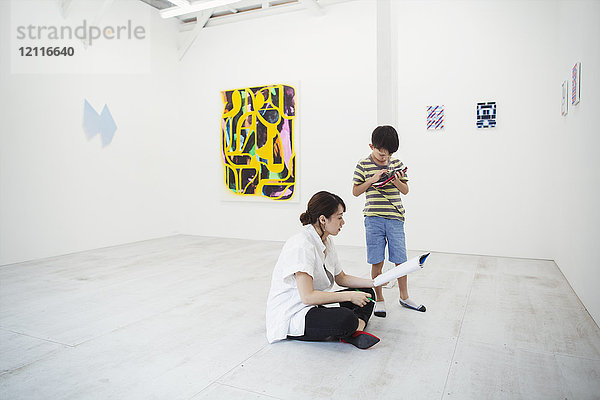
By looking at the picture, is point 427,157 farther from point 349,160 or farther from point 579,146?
point 579,146

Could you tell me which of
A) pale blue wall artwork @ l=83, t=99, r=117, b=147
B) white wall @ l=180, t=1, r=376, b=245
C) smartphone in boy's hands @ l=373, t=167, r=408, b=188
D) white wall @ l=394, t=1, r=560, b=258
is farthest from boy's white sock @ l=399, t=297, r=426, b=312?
pale blue wall artwork @ l=83, t=99, r=117, b=147

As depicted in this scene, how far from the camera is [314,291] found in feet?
7.10

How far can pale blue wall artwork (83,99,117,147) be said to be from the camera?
566 centimetres

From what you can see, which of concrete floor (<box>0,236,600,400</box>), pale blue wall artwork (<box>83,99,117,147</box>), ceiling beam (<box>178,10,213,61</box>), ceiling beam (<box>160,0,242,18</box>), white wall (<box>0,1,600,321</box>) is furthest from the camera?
ceiling beam (<box>178,10,213,61</box>)

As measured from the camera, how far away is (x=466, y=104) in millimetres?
5199

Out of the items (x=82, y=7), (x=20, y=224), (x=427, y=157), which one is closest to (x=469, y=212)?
(x=427, y=157)

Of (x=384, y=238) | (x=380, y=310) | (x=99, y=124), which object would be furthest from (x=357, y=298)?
(x=99, y=124)

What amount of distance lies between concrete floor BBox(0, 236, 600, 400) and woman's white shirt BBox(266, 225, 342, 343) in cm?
12

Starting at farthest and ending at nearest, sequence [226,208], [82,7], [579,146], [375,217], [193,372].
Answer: [226,208], [82,7], [579,146], [375,217], [193,372]

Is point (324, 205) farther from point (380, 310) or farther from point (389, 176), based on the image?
point (380, 310)

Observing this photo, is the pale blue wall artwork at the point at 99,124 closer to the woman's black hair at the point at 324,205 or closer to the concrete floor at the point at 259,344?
the concrete floor at the point at 259,344

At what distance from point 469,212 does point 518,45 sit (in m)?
2.02

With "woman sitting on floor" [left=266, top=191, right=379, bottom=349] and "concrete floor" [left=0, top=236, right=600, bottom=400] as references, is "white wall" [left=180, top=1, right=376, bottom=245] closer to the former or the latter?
"concrete floor" [left=0, top=236, right=600, bottom=400]

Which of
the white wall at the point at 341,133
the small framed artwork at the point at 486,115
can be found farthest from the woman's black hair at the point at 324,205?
the small framed artwork at the point at 486,115
